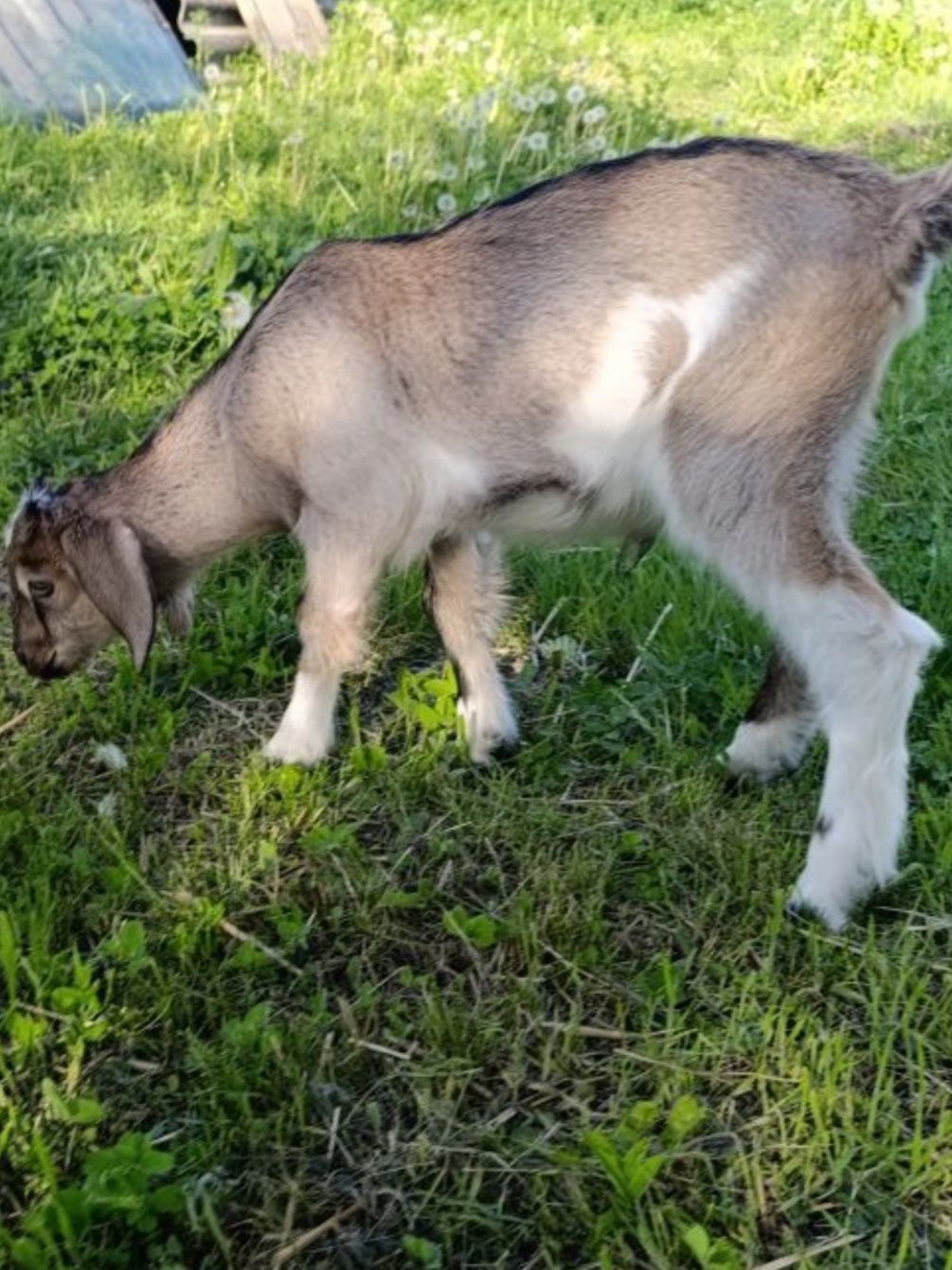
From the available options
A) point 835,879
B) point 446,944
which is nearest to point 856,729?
point 835,879

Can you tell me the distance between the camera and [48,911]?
3137 millimetres

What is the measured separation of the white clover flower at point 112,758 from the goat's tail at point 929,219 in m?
1.90

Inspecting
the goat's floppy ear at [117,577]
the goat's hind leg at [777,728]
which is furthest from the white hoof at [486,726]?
the goat's floppy ear at [117,577]

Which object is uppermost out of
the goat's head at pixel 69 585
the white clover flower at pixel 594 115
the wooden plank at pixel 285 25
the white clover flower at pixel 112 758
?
the goat's head at pixel 69 585

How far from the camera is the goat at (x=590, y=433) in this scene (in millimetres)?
3104

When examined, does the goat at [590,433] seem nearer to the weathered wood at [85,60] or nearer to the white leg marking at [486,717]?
the white leg marking at [486,717]

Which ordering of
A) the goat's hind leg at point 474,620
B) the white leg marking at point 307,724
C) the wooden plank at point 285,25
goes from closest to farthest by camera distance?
the white leg marking at point 307,724 < the goat's hind leg at point 474,620 < the wooden plank at point 285,25

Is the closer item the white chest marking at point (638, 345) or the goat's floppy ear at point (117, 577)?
the white chest marking at point (638, 345)

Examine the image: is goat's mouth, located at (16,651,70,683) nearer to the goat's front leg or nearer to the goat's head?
the goat's head

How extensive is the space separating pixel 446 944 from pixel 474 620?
0.89 meters

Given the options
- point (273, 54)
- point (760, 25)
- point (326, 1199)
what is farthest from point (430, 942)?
point (760, 25)

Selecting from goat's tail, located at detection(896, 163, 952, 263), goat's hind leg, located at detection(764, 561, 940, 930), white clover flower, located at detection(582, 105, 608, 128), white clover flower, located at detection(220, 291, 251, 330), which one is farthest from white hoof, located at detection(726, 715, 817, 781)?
white clover flower, located at detection(582, 105, 608, 128)

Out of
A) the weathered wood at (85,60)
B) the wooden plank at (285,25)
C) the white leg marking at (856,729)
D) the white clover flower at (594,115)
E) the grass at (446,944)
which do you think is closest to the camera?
the grass at (446,944)

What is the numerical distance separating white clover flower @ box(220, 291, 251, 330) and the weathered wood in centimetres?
206
